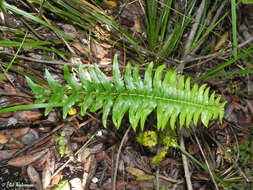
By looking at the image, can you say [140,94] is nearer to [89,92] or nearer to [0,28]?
[89,92]

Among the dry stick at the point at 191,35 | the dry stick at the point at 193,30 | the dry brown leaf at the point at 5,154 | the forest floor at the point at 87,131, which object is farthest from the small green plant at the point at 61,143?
the dry stick at the point at 193,30

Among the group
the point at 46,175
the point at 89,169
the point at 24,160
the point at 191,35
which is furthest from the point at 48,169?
the point at 191,35

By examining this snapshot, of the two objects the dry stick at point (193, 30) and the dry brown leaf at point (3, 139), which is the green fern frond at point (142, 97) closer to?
the dry brown leaf at point (3, 139)

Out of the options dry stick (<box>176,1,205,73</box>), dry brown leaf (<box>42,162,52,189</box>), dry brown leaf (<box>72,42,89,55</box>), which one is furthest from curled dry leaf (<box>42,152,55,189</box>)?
dry stick (<box>176,1,205,73</box>)

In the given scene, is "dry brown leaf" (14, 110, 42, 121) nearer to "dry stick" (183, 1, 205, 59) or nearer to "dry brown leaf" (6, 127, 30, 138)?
"dry brown leaf" (6, 127, 30, 138)

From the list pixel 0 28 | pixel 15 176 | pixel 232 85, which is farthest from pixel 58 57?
pixel 232 85

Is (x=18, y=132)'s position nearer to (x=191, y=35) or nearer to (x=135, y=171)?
(x=135, y=171)
